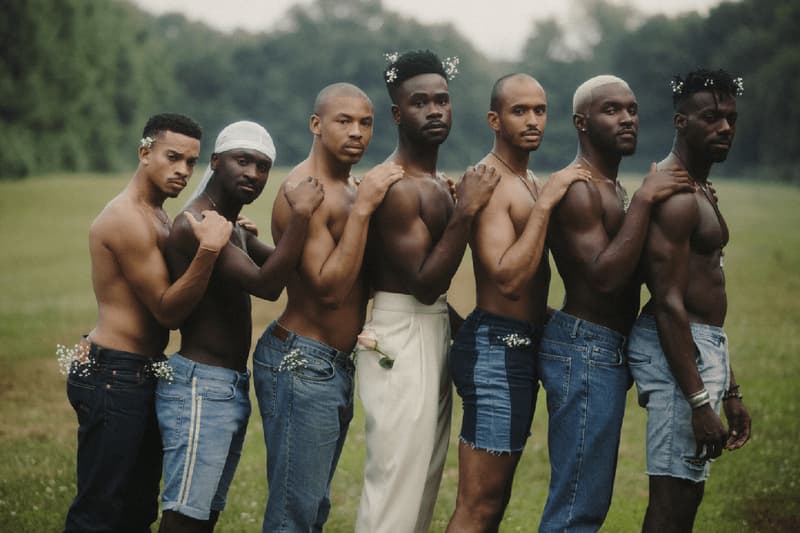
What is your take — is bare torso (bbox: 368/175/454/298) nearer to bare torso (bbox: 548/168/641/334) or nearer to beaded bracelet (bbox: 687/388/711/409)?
bare torso (bbox: 548/168/641/334)

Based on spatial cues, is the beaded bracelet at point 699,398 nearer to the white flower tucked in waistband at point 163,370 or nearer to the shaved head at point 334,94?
the shaved head at point 334,94

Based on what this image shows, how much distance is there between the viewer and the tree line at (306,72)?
159 ft

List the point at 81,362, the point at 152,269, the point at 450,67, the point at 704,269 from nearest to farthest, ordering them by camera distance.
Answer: the point at 704,269, the point at 152,269, the point at 81,362, the point at 450,67

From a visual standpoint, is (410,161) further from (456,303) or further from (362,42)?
(362,42)

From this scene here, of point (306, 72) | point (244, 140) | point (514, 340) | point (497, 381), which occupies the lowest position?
point (497, 381)

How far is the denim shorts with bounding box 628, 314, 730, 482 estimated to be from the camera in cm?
535

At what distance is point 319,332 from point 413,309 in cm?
56

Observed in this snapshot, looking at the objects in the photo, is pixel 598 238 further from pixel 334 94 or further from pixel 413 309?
pixel 334 94

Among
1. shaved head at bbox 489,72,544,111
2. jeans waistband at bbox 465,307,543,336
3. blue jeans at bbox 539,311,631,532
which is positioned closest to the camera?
blue jeans at bbox 539,311,631,532

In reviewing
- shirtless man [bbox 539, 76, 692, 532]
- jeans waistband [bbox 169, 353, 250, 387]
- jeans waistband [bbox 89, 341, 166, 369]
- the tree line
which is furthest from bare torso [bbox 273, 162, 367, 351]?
the tree line

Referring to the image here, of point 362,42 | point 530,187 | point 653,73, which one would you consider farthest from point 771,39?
point 530,187

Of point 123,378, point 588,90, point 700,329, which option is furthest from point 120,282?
point 700,329

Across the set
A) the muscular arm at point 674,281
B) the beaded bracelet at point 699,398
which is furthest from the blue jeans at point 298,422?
the beaded bracelet at point 699,398

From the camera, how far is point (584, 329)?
5.45 meters
